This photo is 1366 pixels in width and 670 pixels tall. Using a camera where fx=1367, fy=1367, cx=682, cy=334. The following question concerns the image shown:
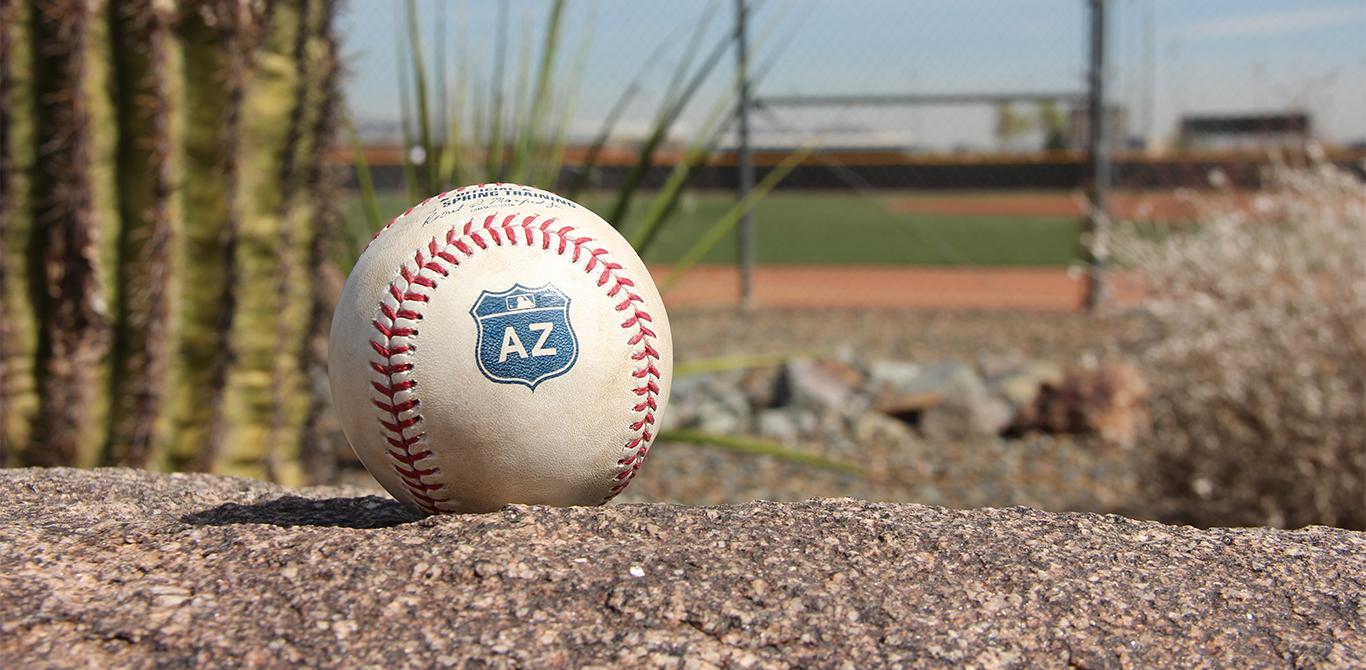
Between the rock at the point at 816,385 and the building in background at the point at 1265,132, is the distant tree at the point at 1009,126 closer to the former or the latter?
the building in background at the point at 1265,132

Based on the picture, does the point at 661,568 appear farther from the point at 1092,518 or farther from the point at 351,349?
the point at 1092,518

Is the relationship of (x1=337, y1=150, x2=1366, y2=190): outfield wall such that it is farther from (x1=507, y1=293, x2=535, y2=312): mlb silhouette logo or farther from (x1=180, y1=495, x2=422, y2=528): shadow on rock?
(x1=507, y1=293, x2=535, y2=312): mlb silhouette logo

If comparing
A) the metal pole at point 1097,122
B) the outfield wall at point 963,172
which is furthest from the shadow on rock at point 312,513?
the metal pole at point 1097,122

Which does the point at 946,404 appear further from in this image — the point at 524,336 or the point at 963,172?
the point at 963,172

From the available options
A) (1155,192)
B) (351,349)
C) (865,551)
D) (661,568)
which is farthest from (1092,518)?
(1155,192)

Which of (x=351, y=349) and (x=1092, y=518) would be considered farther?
(x=1092, y=518)

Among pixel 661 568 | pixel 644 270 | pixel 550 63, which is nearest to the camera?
pixel 661 568

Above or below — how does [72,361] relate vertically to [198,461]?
above
